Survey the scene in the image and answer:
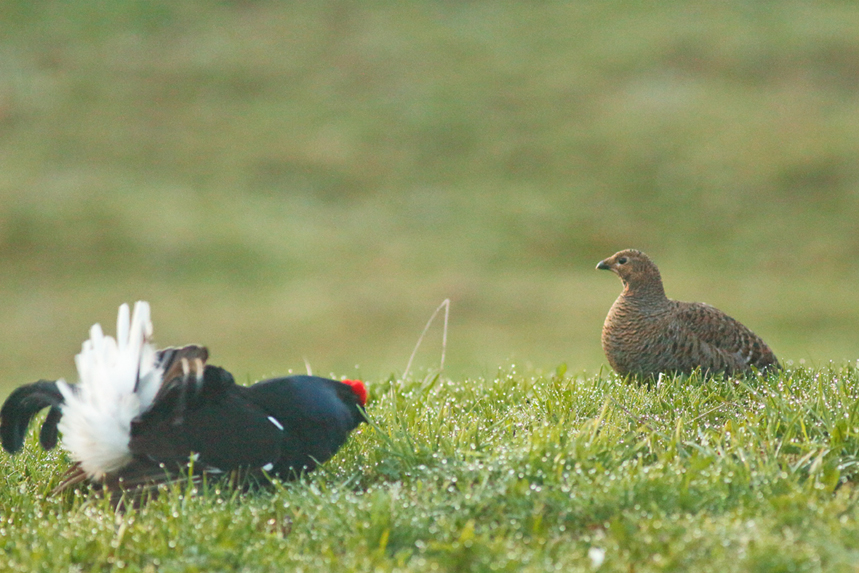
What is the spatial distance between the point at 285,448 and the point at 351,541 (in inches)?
46.1

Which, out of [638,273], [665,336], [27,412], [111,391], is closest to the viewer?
[111,391]

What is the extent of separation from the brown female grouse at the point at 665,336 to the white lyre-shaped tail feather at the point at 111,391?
11.7 feet

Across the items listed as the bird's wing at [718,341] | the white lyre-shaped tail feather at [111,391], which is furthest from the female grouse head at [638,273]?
the white lyre-shaped tail feather at [111,391]

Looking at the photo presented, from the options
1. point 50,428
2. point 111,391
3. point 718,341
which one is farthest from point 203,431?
point 718,341

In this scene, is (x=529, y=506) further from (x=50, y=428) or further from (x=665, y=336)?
(x=50, y=428)

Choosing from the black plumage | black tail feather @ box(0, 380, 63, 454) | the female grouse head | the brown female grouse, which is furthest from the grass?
the female grouse head

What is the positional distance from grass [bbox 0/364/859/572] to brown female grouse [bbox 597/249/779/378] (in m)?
0.71

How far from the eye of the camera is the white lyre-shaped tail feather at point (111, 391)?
183 inches

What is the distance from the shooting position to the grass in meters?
3.75

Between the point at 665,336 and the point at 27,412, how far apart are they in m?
4.65

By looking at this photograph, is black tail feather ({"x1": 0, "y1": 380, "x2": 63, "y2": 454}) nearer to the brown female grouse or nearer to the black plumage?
the black plumage

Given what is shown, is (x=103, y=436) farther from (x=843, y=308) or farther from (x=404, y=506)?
(x=843, y=308)

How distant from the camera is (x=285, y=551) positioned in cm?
400

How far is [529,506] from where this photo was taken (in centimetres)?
421
